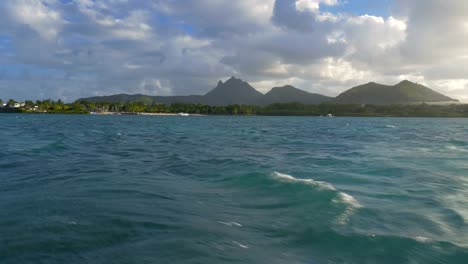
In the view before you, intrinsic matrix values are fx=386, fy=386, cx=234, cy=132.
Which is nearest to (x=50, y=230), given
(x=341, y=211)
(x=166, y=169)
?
(x=341, y=211)

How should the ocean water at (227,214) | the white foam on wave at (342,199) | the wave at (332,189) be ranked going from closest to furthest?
the ocean water at (227,214)
the white foam on wave at (342,199)
the wave at (332,189)

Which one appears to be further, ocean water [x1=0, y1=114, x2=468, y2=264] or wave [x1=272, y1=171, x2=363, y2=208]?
wave [x1=272, y1=171, x2=363, y2=208]

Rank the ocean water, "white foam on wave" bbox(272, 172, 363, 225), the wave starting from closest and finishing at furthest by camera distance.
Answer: the ocean water → "white foam on wave" bbox(272, 172, 363, 225) → the wave

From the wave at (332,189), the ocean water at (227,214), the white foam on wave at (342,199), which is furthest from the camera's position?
the wave at (332,189)

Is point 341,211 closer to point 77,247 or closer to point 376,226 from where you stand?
point 376,226

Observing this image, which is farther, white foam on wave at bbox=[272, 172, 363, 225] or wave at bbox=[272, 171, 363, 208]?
wave at bbox=[272, 171, 363, 208]

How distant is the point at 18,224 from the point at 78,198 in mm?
3305

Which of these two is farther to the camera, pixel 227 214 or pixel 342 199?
pixel 342 199

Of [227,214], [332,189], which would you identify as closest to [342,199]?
[332,189]

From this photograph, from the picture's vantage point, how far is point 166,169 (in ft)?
74.2

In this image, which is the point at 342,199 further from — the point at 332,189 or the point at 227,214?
the point at 227,214

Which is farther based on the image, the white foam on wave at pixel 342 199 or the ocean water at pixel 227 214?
the white foam on wave at pixel 342 199

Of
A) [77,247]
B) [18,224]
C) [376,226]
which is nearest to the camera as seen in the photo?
[77,247]

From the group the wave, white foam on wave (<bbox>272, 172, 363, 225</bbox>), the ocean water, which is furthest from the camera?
the wave
